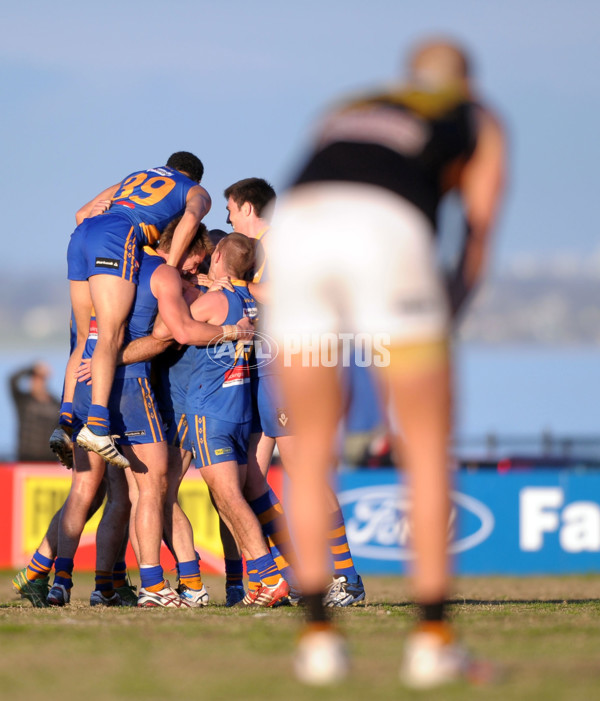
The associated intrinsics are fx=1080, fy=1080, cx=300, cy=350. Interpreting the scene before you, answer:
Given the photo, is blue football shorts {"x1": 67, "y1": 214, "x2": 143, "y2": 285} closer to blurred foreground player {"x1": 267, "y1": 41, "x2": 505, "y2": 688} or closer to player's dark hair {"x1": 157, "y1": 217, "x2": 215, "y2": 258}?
player's dark hair {"x1": 157, "y1": 217, "x2": 215, "y2": 258}

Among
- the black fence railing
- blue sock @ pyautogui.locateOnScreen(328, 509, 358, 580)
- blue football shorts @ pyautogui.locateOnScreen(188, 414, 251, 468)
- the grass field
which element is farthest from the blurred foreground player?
the black fence railing

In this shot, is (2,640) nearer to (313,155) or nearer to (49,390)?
(313,155)

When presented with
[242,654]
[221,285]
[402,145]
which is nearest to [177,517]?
[221,285]

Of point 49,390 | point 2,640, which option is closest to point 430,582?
point 2,640

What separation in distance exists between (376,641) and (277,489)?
380 inches

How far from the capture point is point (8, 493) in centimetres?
1330

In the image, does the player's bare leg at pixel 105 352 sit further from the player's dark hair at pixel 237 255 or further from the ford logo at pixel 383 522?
the ford logo at pixel 383 522

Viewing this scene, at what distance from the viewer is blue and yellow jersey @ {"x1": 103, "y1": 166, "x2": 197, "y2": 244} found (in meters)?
6.30

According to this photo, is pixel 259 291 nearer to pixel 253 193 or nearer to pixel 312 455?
pixel 253 193

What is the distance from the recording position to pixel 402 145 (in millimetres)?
2807

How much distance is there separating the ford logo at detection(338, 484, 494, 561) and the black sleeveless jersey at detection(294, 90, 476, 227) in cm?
1053

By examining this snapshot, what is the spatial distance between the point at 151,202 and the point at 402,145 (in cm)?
373

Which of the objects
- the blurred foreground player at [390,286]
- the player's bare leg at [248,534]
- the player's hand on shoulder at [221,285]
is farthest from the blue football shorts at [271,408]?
the blurred foreground player at [390,286]

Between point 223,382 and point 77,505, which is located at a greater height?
point 223,382
